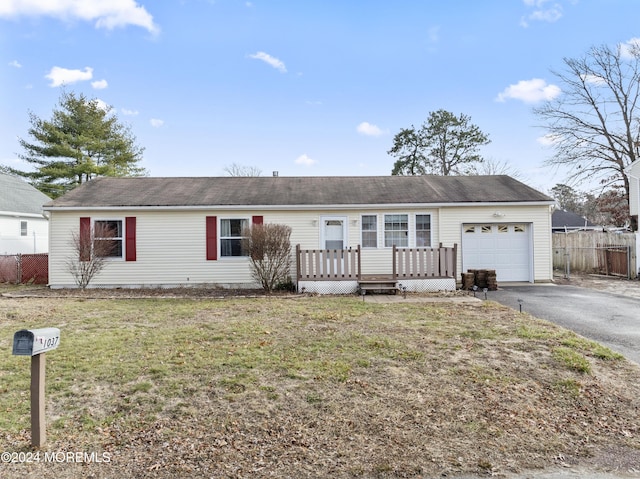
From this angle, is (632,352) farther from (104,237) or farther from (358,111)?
(358,111)

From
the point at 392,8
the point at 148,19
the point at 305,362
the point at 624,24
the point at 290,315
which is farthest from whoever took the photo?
the point at 624,24

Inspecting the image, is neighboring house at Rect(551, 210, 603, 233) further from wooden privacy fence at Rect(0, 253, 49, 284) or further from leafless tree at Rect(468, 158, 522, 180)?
wooden privacy fence at Rect(0, 253, 49, 284)

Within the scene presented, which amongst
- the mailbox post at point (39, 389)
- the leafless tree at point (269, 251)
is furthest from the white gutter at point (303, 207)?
the mailbox post at point (39, 389)

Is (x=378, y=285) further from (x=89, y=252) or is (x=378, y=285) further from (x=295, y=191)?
(x=89, y=252)

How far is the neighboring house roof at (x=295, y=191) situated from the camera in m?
12.1

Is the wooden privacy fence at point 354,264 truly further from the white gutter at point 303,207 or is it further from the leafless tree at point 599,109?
the leafless tree at point 599,109

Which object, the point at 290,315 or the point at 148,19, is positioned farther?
the point at 148,19

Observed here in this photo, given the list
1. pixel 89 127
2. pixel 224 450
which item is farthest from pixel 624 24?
pixel 89 127

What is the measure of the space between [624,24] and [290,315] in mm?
23347

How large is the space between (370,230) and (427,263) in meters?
2.22

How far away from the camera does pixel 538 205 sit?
12445mm

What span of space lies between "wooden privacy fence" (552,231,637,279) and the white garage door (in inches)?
115

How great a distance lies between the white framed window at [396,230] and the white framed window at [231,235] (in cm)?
451

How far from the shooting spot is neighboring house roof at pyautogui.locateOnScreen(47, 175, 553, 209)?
1208cm
